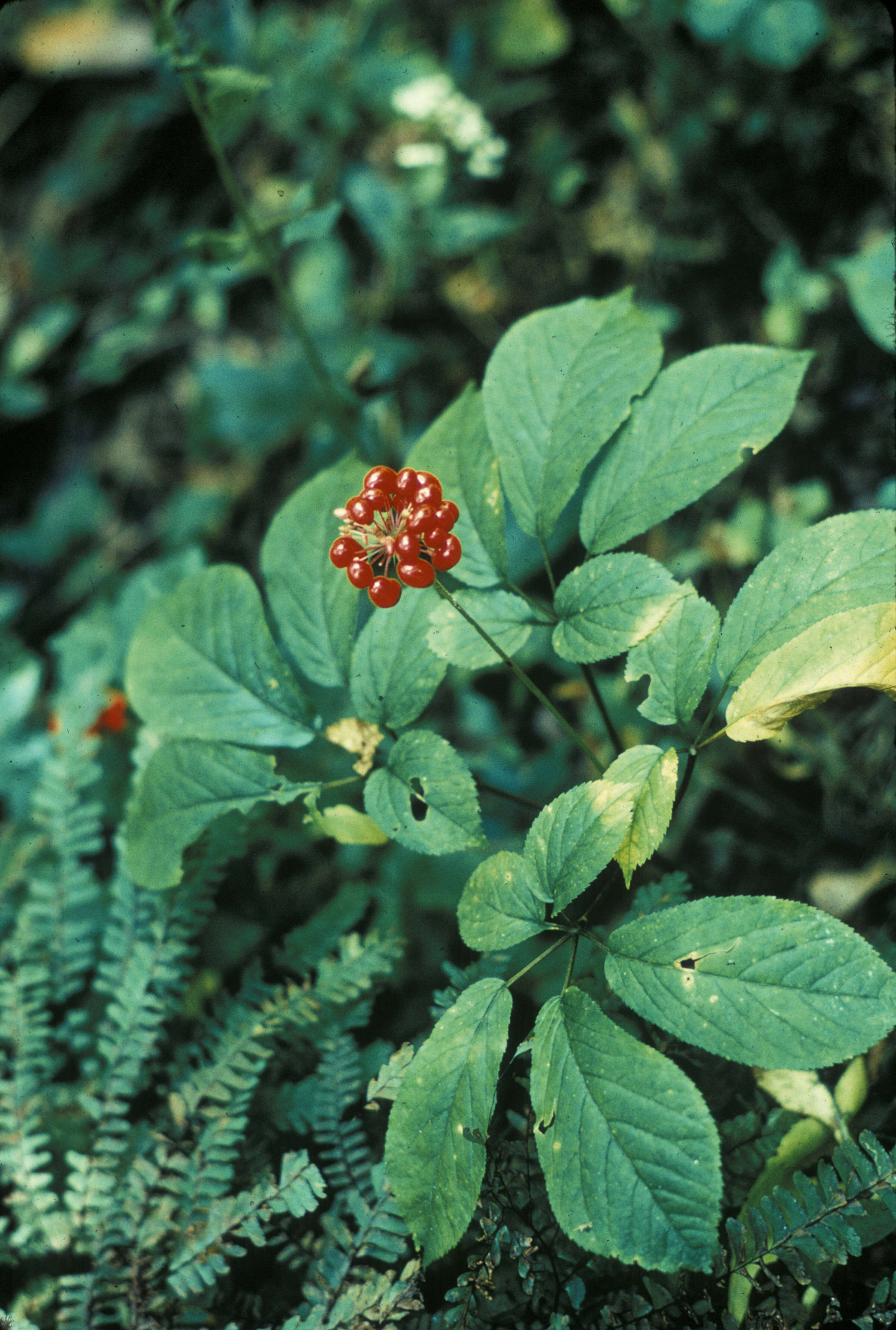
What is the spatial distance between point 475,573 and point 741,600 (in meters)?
0.38

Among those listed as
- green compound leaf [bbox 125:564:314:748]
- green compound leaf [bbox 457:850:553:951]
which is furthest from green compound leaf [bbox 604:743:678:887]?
green compound leaf [bbox 125:564:314:748]

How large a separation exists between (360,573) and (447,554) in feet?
0.39

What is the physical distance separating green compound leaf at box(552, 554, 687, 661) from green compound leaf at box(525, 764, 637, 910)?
7.2 inches

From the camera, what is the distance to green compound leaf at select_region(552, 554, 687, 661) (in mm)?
1073

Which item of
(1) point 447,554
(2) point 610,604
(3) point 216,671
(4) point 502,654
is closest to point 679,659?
(2) point 610,604

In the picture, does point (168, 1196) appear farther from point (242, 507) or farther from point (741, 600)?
point (242, 507)

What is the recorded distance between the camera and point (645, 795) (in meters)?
1.02

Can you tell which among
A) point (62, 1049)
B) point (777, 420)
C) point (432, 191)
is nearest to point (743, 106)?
point (432, 191)

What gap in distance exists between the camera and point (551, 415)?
4.12 ft

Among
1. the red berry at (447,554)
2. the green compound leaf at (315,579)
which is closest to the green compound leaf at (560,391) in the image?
the red berry at (447,554)

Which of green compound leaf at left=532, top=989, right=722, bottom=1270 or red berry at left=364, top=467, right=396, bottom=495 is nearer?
green compound leaf at left=532, top=989, right=722, bottom=1270

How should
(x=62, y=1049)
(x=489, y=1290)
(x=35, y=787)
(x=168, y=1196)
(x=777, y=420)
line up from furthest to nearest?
1. (x=35, y=787)
2. (x=62, y=1049)
3. (x=168, y=1196)
4. (x=777, y=420)
5. (x=489, y=1290)

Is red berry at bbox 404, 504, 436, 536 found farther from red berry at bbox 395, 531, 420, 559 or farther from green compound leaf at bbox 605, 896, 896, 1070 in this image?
green compound leaf at bbox 605, 896, 896, 1070

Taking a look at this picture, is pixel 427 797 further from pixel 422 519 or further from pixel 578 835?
pixel 422 519
